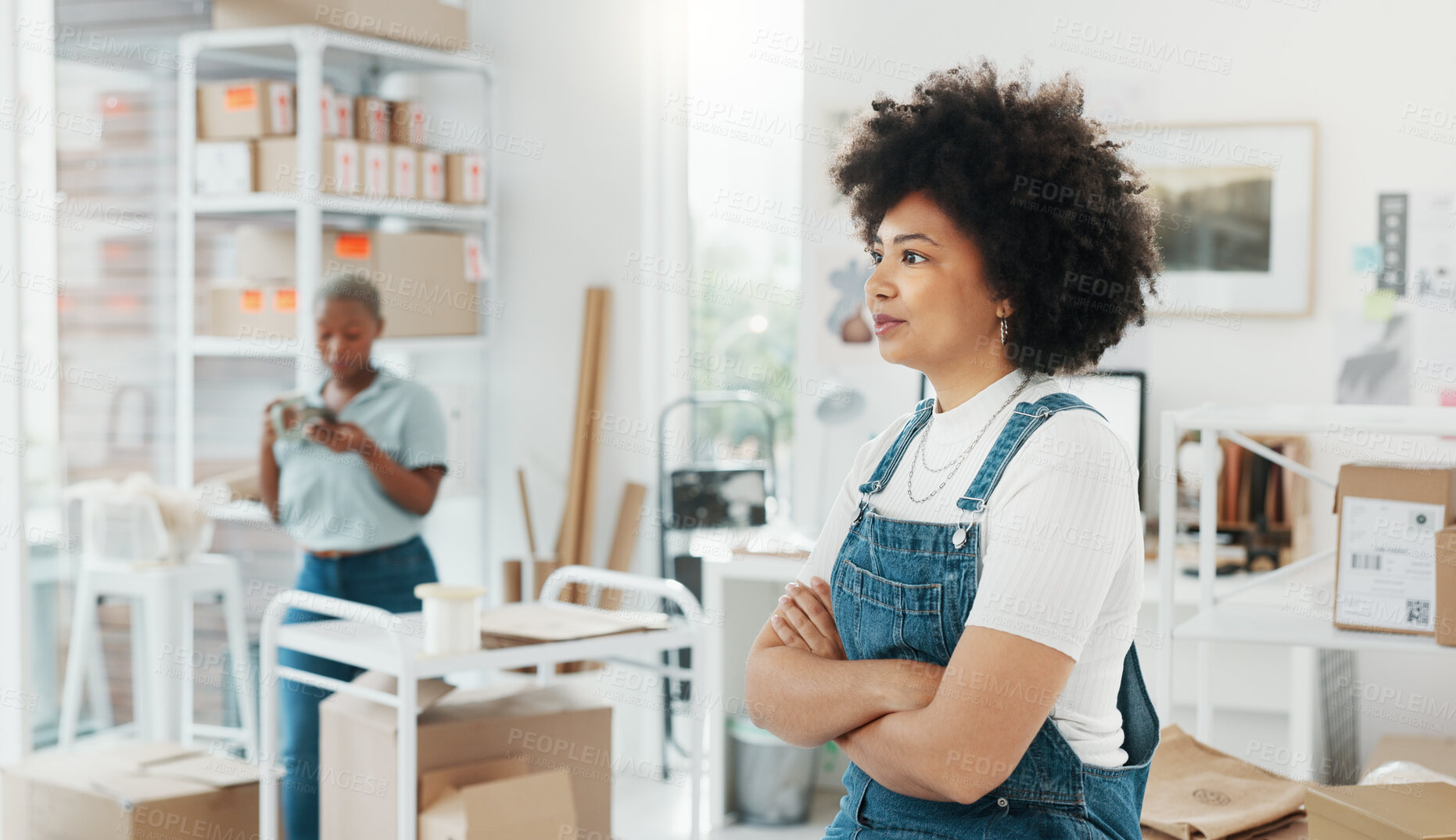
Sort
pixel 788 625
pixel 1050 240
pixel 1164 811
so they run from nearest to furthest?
pixel 1050 240, pixel 788 625, pixel 1164 811

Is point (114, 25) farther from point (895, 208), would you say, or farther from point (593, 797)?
point (895, 208)

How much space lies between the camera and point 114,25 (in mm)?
3514

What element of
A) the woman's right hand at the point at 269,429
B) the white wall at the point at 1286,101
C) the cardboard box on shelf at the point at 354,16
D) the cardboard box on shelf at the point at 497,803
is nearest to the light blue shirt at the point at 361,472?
the woman's right hand at the point at 269,429

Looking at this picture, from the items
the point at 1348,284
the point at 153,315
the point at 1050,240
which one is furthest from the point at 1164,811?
the point at 153,315

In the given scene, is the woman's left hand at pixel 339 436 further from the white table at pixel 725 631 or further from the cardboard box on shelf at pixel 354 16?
the cardboard box on shelf at pixel 354 16

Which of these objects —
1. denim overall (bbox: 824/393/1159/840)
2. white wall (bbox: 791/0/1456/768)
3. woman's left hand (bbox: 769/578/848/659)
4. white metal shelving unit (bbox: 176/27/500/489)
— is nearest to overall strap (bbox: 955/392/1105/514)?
denim overall (bbox: 824/393/1159/840)

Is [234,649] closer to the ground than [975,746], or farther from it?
closer to the ground

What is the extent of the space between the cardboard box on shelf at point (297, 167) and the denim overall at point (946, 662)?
2.45 meters

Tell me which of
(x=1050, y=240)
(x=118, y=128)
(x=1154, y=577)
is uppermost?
(x=118, y=128)

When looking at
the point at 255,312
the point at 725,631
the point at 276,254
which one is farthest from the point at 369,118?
the point at 725,631

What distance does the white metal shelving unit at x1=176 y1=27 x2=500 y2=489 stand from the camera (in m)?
3.44

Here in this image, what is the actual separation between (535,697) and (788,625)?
129cm

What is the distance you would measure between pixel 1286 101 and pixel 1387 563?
1.66 m

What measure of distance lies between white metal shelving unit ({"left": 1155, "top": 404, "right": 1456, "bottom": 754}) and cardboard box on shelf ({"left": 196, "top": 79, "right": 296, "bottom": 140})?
95.7 inches
